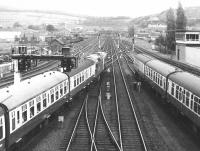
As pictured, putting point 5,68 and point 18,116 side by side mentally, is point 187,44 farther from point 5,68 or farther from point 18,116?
point 18,116

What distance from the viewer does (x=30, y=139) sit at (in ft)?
58.6

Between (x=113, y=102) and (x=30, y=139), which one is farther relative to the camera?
(x=113, y=102)

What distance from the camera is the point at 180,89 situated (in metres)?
21.0

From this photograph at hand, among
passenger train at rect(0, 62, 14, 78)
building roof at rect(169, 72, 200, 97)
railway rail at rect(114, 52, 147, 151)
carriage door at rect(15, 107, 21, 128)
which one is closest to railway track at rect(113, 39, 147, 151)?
railway rail at rect(114, 52, 147, 151)

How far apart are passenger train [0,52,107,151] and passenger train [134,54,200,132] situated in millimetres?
7436

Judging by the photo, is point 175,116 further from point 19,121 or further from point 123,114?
point 19,121

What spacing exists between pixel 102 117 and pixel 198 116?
8.22 m

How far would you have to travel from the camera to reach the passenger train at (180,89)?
17719 millimetres

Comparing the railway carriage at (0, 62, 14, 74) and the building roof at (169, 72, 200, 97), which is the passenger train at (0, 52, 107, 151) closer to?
A: the building roof at (169, 72, 200, 97)

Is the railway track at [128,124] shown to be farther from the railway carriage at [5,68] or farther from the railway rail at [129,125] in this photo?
Answer: the railway carriage at [5,68]

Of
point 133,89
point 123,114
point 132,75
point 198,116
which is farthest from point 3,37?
point 198,116

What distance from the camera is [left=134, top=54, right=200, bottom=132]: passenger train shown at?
17719 millimetres

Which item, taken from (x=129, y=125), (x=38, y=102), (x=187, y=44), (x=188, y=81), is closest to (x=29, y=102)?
(x=38, y=102)

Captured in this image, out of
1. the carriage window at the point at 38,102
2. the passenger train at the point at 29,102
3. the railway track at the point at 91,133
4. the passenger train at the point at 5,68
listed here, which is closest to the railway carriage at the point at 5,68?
the passenger train at the point at 5,68
